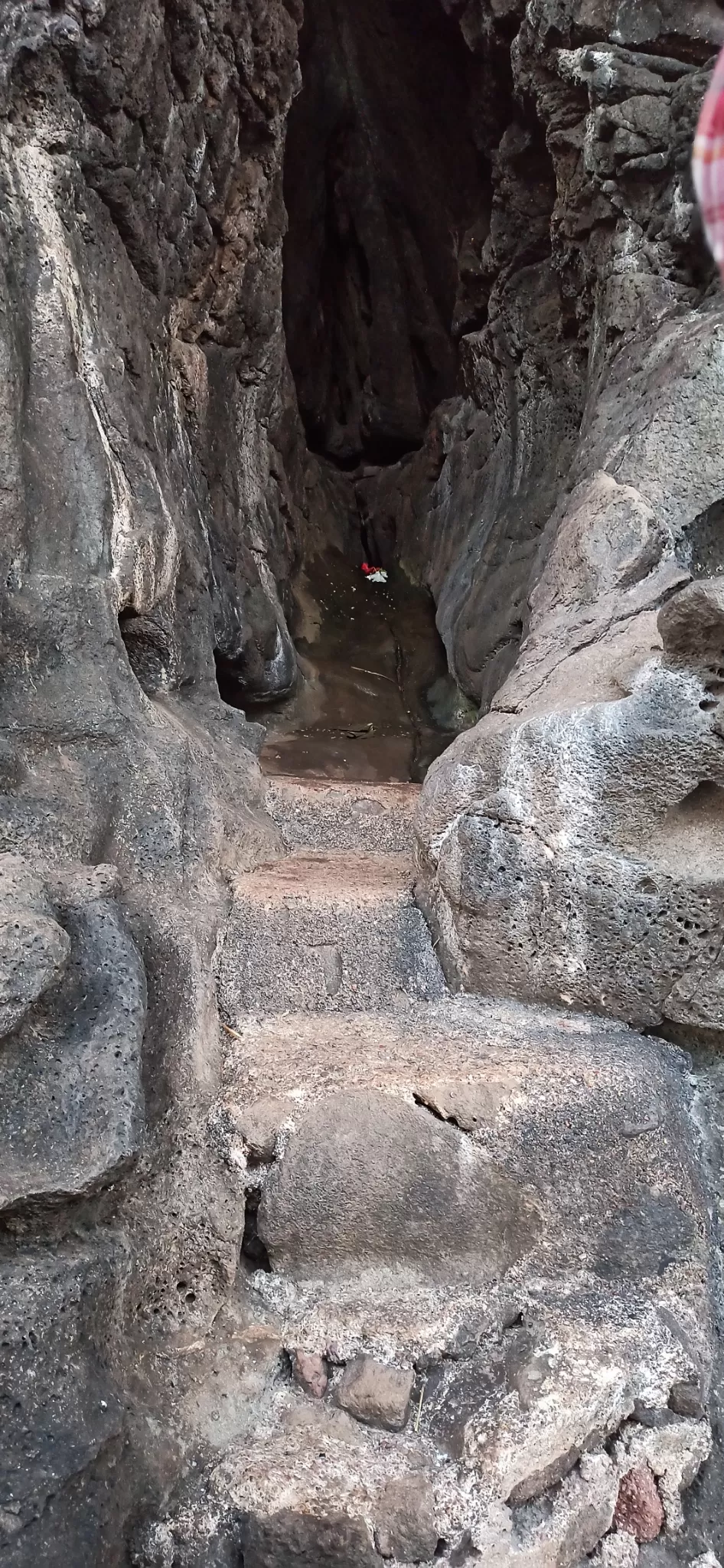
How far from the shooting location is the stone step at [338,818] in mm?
3047

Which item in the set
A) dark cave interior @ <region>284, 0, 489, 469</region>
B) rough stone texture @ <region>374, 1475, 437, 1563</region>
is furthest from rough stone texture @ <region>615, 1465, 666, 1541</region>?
dark cave interior @ <region>284, 0, 489, 469</region>

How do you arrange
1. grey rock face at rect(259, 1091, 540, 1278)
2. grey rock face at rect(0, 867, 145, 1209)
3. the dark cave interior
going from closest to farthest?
grey rock face at rect(0, 867, 145, 1209) < grey rock face at rect(259, 1091, 540, 1278) < the dark cave interior

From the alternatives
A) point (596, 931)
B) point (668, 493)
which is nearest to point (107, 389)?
point (668, 493)

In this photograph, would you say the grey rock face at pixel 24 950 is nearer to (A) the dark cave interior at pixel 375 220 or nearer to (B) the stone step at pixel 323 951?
(B) the stone step at pixel 323 951

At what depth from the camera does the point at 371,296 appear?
8719 millimetres

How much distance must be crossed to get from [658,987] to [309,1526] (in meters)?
1.13

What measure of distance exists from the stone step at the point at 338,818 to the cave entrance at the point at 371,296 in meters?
2.17

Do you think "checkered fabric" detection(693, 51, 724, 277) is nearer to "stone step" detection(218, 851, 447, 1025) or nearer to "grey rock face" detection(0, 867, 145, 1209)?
"grey rock face" detection(0, 867, 145, 1209)

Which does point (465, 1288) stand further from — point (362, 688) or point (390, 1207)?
point (362, 688)

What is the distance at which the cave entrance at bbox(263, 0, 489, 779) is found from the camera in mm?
6250

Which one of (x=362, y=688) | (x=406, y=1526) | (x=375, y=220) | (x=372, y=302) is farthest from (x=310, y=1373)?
(x=375, y=220)

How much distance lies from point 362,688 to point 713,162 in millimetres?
4670

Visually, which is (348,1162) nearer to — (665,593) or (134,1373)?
(134,1373)

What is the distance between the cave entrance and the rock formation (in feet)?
8.20
